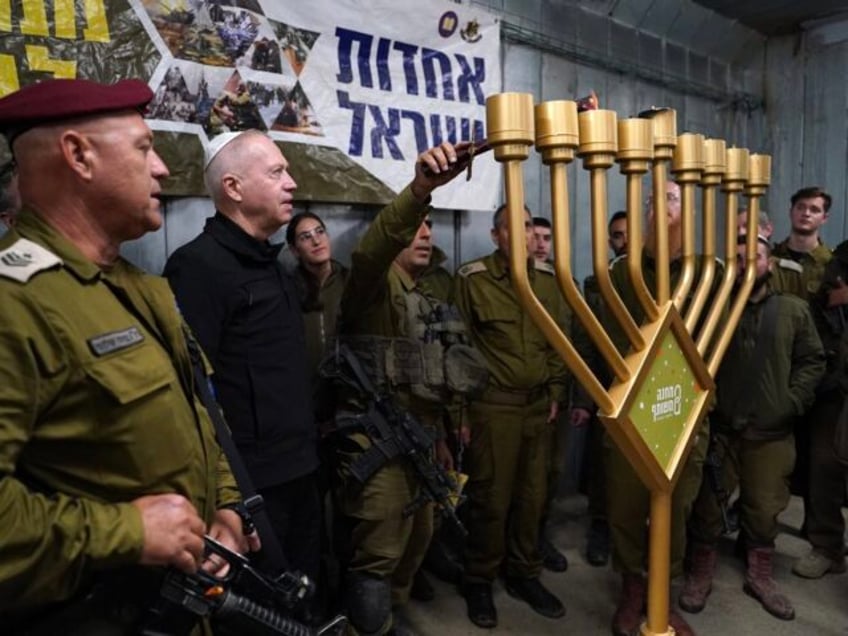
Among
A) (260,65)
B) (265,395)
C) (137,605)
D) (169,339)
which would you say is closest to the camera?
(137,605)

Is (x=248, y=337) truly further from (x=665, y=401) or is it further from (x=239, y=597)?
(x=665, y=401)

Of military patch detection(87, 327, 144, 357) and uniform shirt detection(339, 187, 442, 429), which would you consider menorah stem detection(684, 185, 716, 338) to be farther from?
military patch detection(87, 327, 144, 357)

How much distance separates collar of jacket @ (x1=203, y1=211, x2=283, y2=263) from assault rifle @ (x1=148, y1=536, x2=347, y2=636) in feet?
2.21

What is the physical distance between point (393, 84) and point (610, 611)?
195cm

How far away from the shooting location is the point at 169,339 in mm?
969

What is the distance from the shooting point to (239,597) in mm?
919

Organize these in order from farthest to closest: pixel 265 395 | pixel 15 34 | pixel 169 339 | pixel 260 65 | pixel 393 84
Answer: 1. pixel 393 84
2. pixel 260 65
3. pixel 15 34
4. pixel 265 395
5. pixel 169 339

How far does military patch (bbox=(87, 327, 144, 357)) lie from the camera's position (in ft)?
2.53

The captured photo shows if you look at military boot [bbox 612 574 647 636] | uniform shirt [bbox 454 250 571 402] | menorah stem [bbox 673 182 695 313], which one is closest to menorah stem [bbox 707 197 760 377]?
menorah stem [bbox 673 182 695 313]

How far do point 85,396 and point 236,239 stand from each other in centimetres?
71

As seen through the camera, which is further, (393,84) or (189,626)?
(393,84)

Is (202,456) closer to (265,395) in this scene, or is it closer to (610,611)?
(265,395)

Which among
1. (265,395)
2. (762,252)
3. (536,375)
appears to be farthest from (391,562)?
(762,252)

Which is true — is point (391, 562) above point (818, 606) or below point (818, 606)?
above
